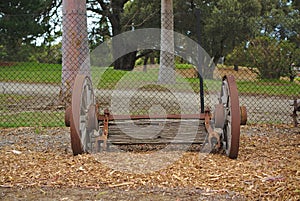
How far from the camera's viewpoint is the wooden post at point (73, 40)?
8148 mm

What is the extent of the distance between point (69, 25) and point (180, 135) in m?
4.33

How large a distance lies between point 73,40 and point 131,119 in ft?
12.6

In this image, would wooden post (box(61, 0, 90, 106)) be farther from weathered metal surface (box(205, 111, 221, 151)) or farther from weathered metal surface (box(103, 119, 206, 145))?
weathered metal surface (box(205, 111, 221, 151))

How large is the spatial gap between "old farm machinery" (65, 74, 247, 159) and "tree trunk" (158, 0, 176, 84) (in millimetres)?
9453

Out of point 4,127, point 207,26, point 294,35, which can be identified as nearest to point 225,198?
point 4,127

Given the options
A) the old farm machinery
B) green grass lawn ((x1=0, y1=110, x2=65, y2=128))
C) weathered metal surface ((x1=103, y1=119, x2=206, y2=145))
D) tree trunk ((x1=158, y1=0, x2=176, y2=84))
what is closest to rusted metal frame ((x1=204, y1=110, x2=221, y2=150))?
the old farm machinery

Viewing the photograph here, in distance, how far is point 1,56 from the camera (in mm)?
18812

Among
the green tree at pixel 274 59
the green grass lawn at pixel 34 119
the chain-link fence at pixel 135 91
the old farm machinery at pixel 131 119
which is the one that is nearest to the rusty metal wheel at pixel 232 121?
the old farm machinery at pixel 131 119

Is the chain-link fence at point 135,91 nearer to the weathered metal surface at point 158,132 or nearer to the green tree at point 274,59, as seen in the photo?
the green tree at point 274,59

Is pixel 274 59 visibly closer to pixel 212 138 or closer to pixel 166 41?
pixel 166 41

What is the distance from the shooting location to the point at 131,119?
15.7ft

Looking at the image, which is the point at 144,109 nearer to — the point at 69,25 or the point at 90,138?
the point at 69,25

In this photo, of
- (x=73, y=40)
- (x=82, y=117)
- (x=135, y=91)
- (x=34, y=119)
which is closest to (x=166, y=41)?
(x=135, y=91)

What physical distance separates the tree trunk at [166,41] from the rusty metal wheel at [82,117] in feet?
31.5
